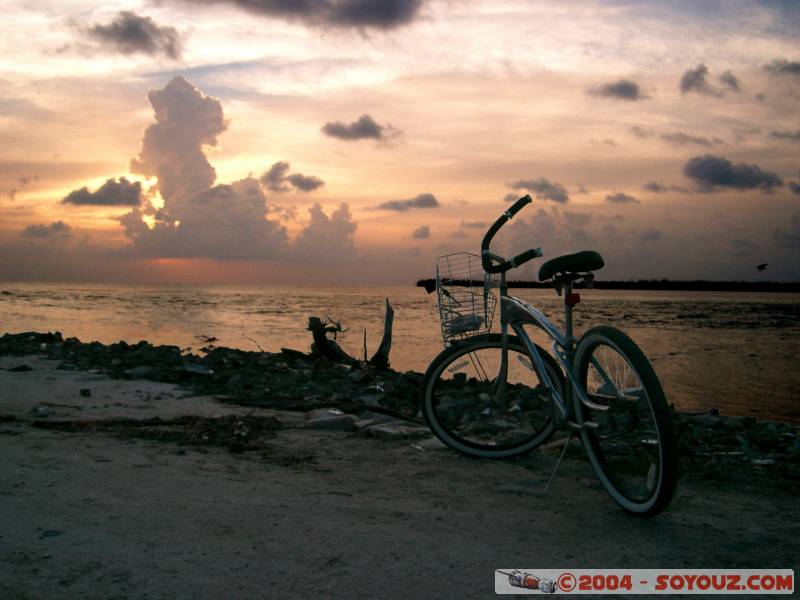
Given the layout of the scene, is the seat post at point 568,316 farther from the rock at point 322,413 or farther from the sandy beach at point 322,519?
the rock at point 322,413

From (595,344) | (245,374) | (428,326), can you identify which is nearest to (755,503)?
(595,344)

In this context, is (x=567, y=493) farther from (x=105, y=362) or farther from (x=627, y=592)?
(x=105, y=362)

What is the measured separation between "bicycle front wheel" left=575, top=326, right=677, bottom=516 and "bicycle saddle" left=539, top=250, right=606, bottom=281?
0.42 metres

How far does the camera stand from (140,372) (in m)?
9.43

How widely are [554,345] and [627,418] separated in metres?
0.82

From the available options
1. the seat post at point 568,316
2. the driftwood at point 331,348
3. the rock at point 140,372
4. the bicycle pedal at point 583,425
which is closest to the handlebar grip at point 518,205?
the seat post at point 568,316

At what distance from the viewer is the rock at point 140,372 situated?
9.28m

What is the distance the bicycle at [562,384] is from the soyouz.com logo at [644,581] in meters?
0.57

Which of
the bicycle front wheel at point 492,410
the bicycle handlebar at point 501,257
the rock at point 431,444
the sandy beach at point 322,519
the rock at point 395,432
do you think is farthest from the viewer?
the rock at point 395,432

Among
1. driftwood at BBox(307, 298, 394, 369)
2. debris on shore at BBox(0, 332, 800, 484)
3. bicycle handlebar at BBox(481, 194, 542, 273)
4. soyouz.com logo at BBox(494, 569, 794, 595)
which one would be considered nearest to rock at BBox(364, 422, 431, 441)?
debris on shore at BBox(0, 332, 800, 484)

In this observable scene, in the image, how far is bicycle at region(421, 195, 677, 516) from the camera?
3.65m

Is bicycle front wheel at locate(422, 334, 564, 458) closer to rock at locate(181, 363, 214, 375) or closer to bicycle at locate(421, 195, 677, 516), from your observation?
bicycle at locate(421, 195, 677, 516)

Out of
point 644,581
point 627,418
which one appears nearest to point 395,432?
point 627,418

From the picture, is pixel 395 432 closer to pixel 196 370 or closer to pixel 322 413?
pixel 322 413
